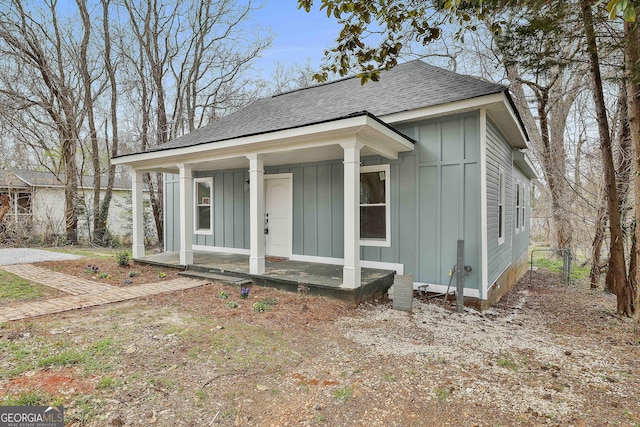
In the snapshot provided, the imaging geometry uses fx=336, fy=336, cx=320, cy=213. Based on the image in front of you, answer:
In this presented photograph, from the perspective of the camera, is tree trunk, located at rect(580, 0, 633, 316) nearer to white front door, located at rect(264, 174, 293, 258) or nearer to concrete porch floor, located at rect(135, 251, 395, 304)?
concrete porch floor, located at rect(135, 251, 395, 304)

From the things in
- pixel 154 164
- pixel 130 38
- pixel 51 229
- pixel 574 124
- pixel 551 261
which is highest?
pixel 130 38

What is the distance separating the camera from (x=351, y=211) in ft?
16.1

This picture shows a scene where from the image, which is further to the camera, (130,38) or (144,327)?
(130,38)

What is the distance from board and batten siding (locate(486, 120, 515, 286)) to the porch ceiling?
151 centimetres

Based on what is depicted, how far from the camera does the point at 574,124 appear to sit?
423 inches

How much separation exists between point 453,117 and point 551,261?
38.9ft

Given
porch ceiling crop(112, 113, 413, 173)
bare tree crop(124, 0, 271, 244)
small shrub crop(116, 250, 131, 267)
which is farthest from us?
bare tree crop(124, 0, 271, 244)

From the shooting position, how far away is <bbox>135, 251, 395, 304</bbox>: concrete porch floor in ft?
16.9

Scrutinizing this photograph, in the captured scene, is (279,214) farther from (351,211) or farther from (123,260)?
(123,260)

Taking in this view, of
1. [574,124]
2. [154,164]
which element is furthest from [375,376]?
[574,124]

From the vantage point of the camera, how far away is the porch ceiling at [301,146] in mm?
4773

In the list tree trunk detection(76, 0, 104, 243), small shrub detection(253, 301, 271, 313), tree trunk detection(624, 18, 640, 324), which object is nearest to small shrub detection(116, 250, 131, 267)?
small shrub detection(253, 301, 271, 313)

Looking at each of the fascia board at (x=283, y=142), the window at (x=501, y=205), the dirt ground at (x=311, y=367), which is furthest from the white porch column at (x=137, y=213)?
the window at (x=501, y=205)

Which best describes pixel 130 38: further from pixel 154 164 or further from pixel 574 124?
pixel 574 124
